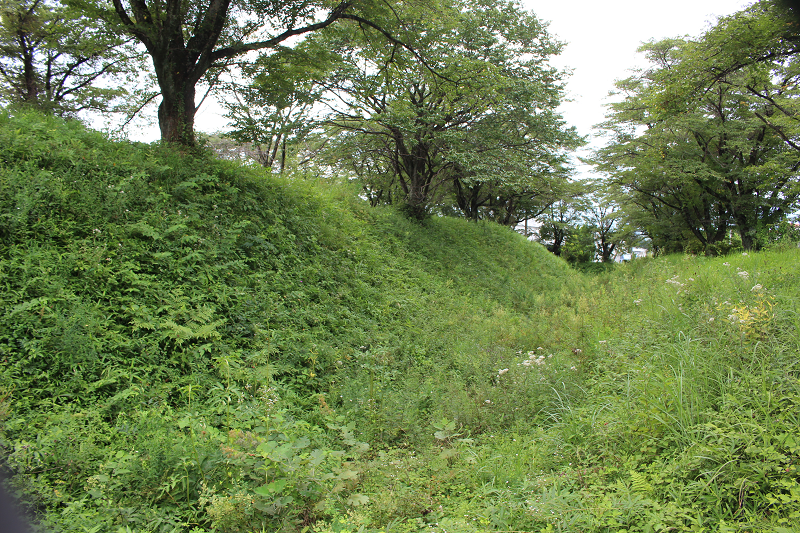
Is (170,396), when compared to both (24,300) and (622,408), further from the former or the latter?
(622,408)

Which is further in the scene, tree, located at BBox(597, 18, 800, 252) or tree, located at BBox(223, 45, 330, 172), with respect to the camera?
tree, located at BBox(597, 18, 800, 252)

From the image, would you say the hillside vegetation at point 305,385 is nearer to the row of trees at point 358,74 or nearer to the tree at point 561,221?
the row of trees at point 358,74

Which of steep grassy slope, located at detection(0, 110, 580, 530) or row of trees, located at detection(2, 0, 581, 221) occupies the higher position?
row of trees, located at detection(2, 0, 581, 221)

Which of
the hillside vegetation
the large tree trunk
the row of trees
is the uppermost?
the row of trees

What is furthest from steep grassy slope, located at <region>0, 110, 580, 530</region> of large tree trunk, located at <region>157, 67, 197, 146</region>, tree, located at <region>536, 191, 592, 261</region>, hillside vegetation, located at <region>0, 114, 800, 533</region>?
tree, located at <region>536, 191, 592, 261</region>

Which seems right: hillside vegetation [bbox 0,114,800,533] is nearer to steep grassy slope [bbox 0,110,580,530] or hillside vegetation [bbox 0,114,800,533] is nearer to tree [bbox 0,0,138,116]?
steep grassy slope [bbox 0,110,580,530]

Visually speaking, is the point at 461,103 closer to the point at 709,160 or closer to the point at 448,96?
the point at 448,96

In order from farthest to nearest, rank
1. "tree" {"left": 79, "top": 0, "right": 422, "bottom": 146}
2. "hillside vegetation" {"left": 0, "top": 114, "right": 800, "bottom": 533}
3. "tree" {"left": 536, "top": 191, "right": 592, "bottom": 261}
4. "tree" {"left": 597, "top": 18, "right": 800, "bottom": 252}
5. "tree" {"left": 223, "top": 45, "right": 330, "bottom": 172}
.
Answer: "tree" {"left": 536, "top": 191, "right": 592, "bottom": 261} → "tree" {"left": 597, "top": 18, "right": 800, "bottom": 252} → "tree" {"left": 223, "top": 45, "right": 330, "bottom": 172} → "tree" {"left": 79, "top": 0, "right": 422, "bottom": 146} → "hillside vegetation" {"left": 0, "top": 114, "right": 800, "bottom": 533}

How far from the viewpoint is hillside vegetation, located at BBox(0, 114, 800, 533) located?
2592 mm

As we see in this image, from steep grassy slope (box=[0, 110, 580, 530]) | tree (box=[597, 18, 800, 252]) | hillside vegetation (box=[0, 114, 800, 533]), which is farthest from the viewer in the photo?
tree (box=[597, 18, 800, 252])

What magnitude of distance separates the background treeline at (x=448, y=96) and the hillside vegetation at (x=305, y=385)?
94.4 inches

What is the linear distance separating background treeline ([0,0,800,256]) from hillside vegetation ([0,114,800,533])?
2.40 m

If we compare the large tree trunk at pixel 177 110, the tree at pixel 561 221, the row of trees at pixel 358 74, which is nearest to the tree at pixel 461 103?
the row of trees at pixel 358 74

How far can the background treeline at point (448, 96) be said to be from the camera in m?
8.20
